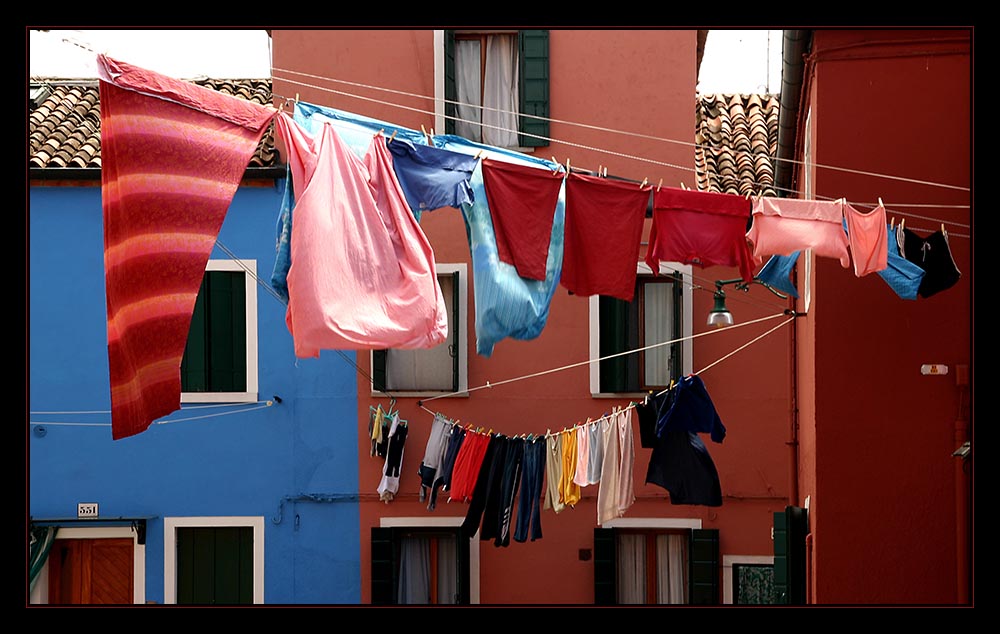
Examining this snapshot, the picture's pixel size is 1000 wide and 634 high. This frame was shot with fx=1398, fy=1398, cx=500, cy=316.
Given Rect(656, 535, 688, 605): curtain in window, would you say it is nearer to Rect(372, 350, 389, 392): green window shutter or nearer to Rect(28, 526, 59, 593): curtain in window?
Rect(372, 350, 389, 392): green window shutter

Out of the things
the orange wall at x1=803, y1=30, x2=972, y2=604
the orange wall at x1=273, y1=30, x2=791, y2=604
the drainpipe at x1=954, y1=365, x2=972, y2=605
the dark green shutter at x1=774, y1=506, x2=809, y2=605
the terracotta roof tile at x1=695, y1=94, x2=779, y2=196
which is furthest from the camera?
the terracotta roof tile at x1=695, y1=94, x2=779, y2=196

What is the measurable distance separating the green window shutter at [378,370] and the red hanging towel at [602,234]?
6598 millimetres

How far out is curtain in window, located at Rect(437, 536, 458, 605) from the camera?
15320 mm

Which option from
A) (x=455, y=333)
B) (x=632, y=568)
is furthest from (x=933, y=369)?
(x=455, y=333)

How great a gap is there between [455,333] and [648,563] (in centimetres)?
329

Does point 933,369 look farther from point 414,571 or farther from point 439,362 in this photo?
point 414,571

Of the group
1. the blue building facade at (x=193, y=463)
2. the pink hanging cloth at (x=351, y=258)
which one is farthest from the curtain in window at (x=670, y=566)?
the pink hanging cloth at (x=351, y=258)

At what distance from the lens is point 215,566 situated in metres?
15.3

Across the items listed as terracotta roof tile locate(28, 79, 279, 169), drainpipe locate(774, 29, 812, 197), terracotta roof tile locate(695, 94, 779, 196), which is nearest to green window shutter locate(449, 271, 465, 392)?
terracotta roof tile locate(28, 79, 279, 169)

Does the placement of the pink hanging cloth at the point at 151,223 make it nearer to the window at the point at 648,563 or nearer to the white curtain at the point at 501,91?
the white curtain at the point at 501,91

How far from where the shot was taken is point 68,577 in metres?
15.4

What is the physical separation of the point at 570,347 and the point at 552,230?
267 inches

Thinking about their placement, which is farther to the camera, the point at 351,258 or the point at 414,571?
the point at 414,571
